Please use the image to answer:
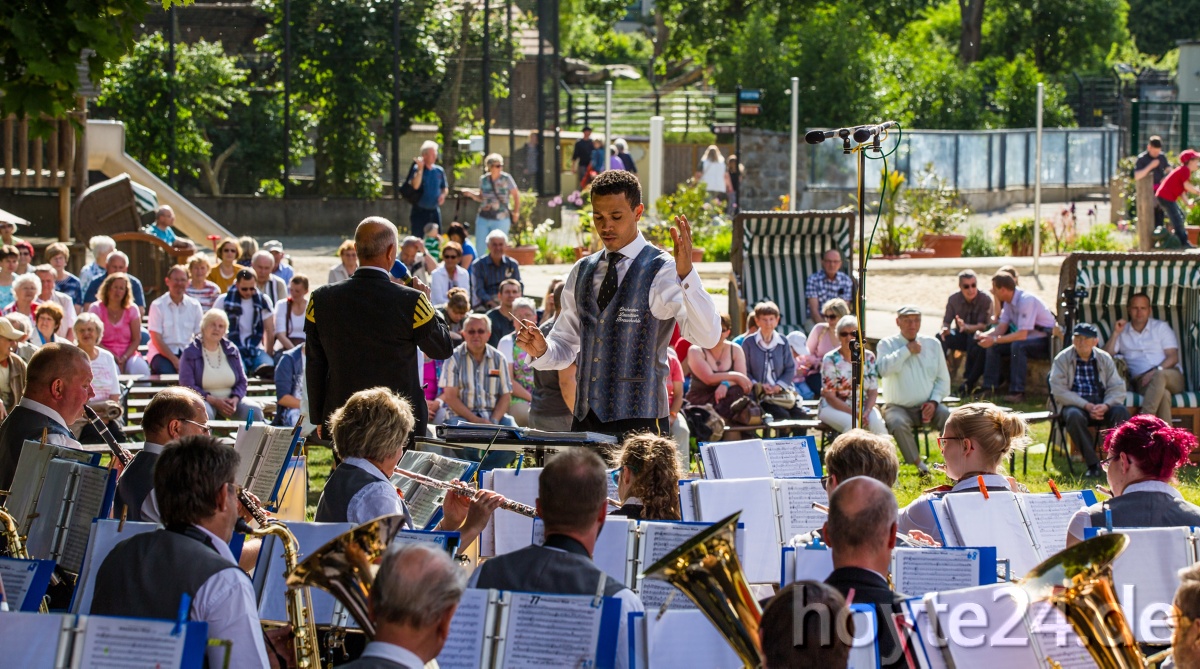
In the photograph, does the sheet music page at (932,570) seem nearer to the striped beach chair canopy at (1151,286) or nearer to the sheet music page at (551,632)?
the sheet music page at (551,632)

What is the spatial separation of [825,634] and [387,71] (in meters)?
19.9

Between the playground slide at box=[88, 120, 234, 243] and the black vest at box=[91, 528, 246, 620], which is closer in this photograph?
the black vest at box=[91, 528, 246, 620]

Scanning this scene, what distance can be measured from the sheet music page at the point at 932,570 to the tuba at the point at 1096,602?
25.7 inches

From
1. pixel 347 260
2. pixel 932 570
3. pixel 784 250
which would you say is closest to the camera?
pixel 932 570

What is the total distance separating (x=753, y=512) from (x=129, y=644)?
94.6 inches

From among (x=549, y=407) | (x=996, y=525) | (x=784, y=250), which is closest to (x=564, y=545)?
(x=996, y=525)

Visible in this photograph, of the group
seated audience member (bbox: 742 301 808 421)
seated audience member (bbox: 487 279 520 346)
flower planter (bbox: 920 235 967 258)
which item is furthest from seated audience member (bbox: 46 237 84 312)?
flower planter (bbox: 920 235 967 258)

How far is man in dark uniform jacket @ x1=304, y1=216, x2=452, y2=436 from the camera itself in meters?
6.07

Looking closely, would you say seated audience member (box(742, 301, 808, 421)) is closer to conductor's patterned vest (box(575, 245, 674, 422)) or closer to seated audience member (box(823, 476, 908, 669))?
conductor's patterned vest (box(575, 245, 674, 422))

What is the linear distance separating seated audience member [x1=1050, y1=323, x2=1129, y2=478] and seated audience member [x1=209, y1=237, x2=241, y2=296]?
6.82 metres

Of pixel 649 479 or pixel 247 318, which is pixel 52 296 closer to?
pixel 247 318

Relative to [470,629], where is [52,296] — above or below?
above

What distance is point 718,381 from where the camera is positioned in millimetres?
10047

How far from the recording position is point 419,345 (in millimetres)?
6195
